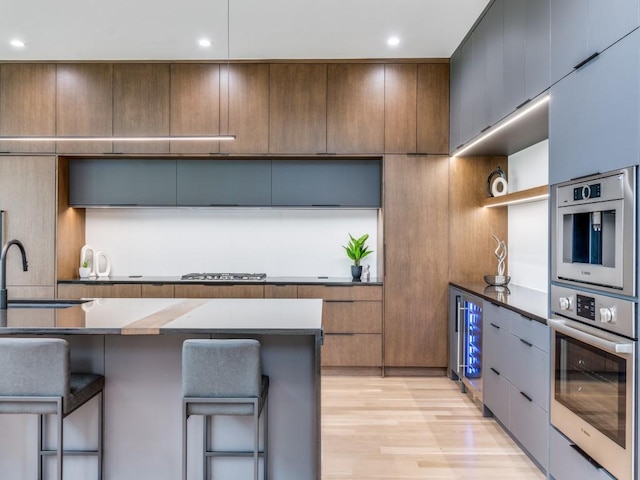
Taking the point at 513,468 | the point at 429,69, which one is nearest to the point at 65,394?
the point at 513,468

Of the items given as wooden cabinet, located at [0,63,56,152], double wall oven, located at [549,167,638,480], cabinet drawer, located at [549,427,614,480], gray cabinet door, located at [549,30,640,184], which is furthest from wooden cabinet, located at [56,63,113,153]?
cabinet drawer, located at [549,427,614,480]

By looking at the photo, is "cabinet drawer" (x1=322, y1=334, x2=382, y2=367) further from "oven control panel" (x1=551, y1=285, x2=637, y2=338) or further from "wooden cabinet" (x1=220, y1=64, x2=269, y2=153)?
"oven control panel" (x1=551, y1=285, x2=637, y2=338)

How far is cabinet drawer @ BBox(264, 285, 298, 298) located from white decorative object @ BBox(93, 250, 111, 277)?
1.79 metres

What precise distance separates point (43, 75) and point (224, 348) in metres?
3.95

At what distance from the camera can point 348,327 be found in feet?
13.8

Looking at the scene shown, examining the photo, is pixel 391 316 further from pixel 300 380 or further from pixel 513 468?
pixel 300 380

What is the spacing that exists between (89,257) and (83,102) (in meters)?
1.63

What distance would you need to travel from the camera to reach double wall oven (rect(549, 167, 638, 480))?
5.47 feet

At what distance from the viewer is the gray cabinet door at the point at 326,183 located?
14.6 feet

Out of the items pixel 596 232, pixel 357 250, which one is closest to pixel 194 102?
pixel 357 250

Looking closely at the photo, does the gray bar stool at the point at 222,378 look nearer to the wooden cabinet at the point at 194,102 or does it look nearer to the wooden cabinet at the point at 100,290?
the wooden cabinet at the point at 100,290

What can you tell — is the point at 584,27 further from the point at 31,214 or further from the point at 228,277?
the point at 31,214

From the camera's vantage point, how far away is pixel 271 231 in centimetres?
481

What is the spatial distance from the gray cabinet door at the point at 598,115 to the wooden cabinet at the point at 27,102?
14.4 ft
